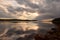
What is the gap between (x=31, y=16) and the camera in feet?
9.41

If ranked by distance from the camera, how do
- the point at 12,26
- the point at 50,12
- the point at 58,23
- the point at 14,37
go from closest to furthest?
the point at 14,37
the point at 12,26
the point at 58,23
the point at 50,12

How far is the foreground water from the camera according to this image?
218cm

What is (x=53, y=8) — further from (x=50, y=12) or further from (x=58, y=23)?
(x=58, y=23)

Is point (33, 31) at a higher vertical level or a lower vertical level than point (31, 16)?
lower

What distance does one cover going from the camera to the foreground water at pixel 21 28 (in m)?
2.18

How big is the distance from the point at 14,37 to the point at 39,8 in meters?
1.14

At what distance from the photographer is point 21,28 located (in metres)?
2.45

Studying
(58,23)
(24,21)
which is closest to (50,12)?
(58,23)

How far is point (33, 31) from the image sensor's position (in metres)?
2.32

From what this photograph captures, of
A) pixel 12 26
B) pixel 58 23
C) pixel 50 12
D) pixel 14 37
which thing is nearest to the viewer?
pixel 14 37

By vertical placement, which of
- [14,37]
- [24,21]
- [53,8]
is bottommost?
[14,37]

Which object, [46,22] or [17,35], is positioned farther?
[46,22]

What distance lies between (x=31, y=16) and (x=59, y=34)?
0.84m

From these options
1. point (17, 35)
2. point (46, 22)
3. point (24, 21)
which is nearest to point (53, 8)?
point (46, 22)
